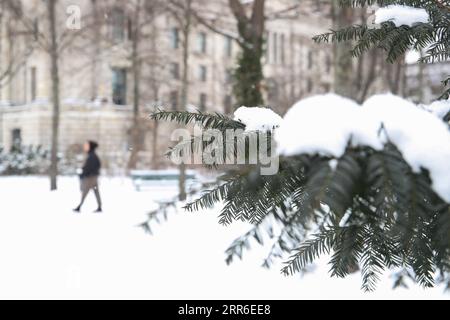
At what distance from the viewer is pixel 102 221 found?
11938mm

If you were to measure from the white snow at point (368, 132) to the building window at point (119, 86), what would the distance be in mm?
42242

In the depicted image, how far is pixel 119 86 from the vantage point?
4303 centimetres

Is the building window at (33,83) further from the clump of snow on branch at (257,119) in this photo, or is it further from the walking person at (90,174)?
the clump of snow on branch at (257,119)

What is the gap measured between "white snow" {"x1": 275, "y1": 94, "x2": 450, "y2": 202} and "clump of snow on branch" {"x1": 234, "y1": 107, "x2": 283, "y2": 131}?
0.21 metres

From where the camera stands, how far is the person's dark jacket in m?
14.1

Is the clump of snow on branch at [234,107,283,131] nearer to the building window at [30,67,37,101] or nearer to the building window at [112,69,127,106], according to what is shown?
the building window at [112,69,127,106]

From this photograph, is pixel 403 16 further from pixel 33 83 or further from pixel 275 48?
pixel 275 48

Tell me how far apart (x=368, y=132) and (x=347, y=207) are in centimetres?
15

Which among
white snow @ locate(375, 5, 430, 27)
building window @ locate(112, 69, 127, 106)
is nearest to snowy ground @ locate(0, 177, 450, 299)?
white snow @ locate(375, 5, 430, 27)

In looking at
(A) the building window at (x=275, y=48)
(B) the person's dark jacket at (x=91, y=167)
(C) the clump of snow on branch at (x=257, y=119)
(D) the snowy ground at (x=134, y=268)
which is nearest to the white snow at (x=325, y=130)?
(C) the clump of snow on branch at (x=257, y=119)

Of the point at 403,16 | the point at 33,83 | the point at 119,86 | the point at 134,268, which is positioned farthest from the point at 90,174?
the point at 33,83

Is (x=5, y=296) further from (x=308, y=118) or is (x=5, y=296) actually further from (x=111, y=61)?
(x=111, y=61)

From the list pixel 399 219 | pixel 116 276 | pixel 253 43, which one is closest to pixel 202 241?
pixel 116 276

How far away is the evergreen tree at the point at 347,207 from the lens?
103cm
